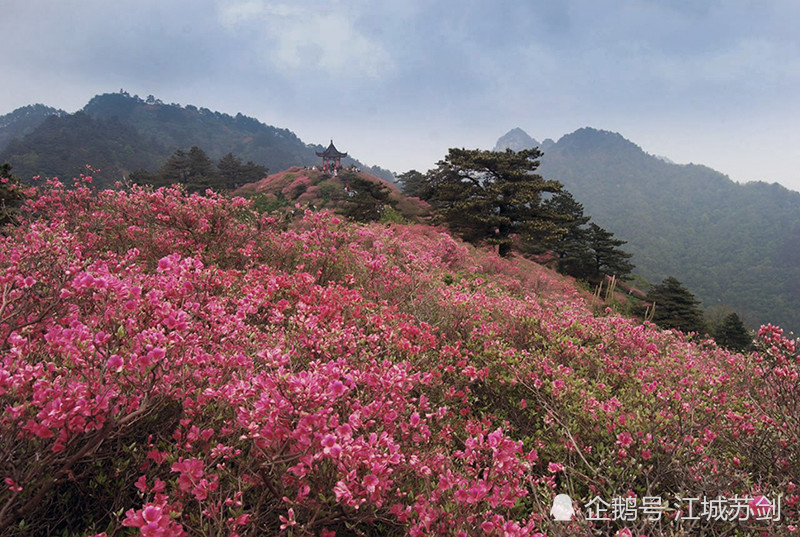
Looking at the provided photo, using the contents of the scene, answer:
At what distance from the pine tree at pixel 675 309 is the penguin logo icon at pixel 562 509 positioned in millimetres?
25884

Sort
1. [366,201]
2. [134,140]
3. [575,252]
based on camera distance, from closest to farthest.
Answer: [366,201], [575,252], [134,140]

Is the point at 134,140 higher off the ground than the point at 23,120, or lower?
lower

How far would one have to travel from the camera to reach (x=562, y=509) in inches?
78.0

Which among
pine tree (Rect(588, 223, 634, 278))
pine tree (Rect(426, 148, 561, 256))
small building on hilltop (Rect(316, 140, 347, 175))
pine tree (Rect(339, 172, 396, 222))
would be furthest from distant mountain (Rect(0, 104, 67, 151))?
pine tree (Rect(588, 223, 634, 278))

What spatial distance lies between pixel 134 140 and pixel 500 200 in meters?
92.0

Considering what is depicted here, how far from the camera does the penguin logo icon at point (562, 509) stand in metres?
1.93

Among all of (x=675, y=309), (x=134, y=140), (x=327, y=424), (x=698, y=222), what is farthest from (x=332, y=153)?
(x=698, y=222)

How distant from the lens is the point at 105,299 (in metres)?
2.28

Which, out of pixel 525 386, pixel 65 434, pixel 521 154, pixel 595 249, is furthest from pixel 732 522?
pixel 595 249

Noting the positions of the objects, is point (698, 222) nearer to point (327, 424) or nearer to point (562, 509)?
point (562, 509)

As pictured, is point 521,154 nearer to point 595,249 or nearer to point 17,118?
point 595,249

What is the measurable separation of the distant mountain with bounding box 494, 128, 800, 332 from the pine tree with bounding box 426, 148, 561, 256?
167 feet

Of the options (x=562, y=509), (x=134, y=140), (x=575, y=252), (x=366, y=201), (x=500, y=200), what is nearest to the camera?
(x=562, y=509)

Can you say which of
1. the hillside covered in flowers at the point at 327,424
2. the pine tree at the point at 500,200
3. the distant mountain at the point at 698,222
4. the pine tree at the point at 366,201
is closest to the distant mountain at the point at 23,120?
the pine tree at the point at 366,201
